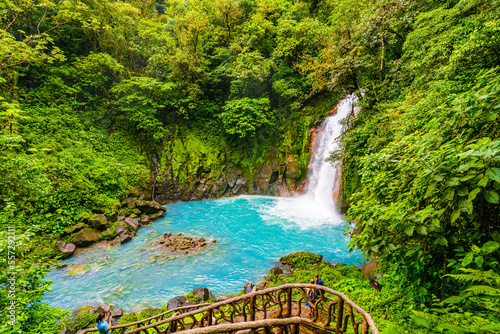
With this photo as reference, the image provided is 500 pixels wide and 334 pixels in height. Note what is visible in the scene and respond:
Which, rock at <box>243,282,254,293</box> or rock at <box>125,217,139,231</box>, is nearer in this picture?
rock at <box>243,282,254,293</box>

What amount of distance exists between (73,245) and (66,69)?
1153cm

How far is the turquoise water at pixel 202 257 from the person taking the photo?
252 inches

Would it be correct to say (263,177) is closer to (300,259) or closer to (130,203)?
(300,259)

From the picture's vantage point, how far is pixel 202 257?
8422 mm

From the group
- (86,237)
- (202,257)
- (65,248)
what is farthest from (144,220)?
(202,257)

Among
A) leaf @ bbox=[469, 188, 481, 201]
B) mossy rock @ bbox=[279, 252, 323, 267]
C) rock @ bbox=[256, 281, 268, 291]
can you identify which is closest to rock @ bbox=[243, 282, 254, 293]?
rock @ bbox=[256, 281, 268, 291]

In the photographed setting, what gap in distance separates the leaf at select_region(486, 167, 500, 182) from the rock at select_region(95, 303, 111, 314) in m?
8.04

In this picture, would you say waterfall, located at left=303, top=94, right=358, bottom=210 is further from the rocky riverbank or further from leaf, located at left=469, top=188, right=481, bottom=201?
leaf, located at left=469, top=188, right=481, bottom=201

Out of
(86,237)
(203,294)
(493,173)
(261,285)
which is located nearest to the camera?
(493,173)

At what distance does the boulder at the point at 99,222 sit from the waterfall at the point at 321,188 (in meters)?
8.82

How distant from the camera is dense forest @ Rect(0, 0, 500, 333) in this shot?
217 cm

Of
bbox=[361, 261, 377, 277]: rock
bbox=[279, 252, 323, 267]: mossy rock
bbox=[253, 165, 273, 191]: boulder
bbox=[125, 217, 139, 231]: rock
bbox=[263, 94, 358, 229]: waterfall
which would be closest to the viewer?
bbox=[361, 261, 377, 277]: rock

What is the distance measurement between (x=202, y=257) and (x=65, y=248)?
543 cm

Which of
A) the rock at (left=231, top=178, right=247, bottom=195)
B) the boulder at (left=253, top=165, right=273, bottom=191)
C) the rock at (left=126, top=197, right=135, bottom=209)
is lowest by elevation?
the rock at (left=126, top=197, right=135, bottom=209)
